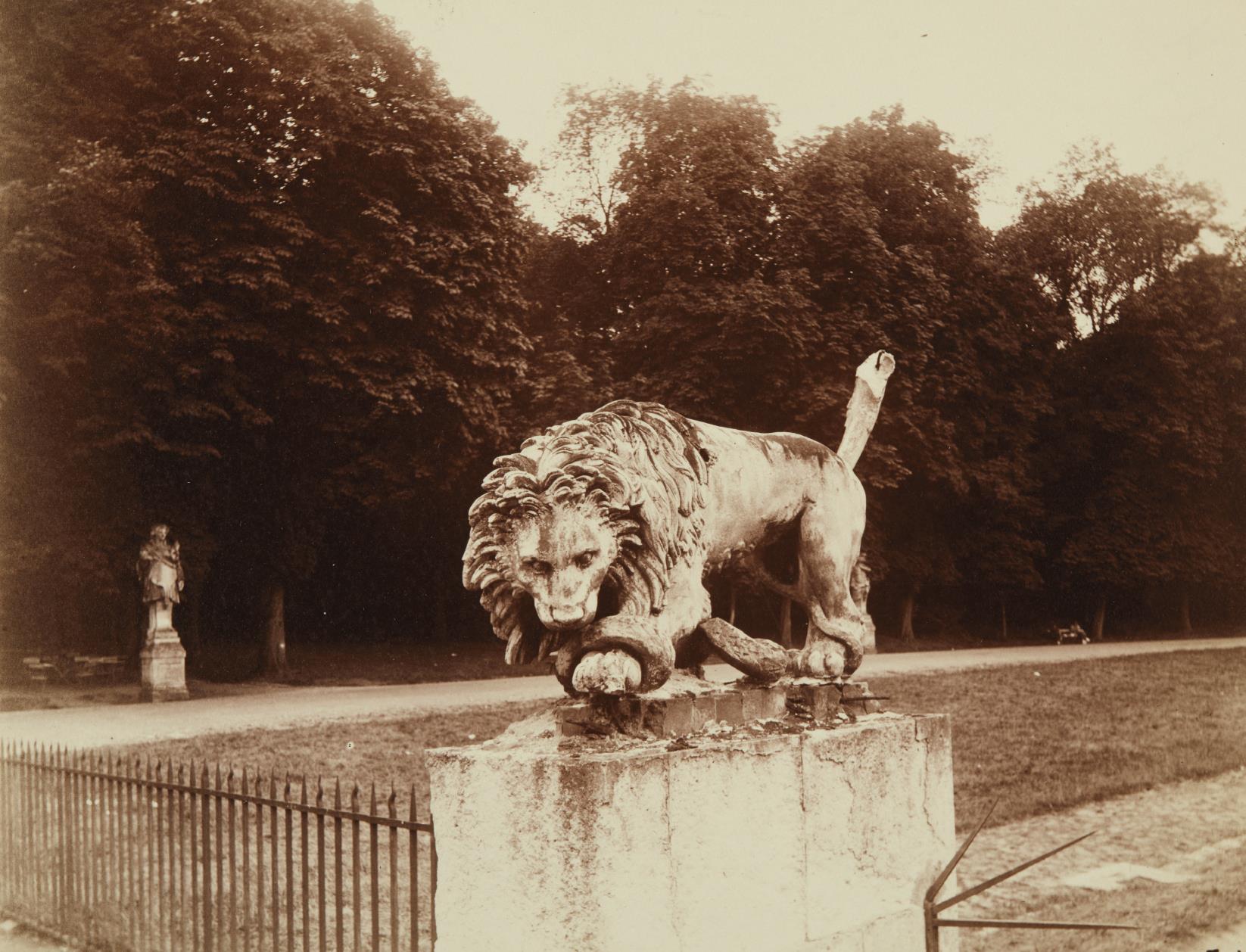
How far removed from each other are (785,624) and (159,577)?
11.3m

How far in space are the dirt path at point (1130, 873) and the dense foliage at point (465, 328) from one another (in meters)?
12.2

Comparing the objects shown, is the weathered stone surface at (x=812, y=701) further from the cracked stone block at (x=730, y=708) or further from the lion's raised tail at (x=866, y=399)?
the lion's raised tail at (x=866, y=399)

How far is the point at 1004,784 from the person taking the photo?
11570 millimetres

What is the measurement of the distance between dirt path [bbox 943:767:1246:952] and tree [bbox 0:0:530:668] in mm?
12100

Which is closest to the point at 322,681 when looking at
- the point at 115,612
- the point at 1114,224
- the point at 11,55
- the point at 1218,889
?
the point at 115,612

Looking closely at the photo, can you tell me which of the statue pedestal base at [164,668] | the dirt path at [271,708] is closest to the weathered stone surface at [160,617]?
the statue pedestal base at [164,668]

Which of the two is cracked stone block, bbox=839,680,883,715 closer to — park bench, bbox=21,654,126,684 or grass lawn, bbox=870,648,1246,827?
grass lawn, bbox=870,648,1246,827

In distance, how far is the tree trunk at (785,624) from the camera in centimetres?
2333

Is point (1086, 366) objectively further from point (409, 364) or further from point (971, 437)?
point (409, 364)

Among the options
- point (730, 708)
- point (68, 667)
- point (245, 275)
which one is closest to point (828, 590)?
point (730, 708)

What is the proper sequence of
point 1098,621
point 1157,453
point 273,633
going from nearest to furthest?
point 273,633 → point 1157,453 → point 1098,621

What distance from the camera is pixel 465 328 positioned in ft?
66.7

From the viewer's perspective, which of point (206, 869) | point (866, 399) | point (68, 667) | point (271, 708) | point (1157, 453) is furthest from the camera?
point (1157, 453)

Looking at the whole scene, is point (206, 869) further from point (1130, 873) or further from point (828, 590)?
point (1130, 873)
